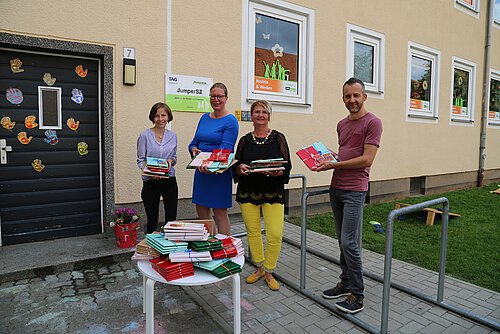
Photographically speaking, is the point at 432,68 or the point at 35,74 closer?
the point at 35,74

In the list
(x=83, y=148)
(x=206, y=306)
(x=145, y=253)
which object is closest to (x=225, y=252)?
(x=145, y=253)

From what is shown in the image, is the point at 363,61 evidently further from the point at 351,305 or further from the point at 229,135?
the point at 351,305

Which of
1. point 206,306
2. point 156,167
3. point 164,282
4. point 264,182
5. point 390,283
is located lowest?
point 206,306

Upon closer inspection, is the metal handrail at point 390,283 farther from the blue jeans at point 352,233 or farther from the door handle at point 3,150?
the door handle at point 3,150

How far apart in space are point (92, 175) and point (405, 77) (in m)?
6.60

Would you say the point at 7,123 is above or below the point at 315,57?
below

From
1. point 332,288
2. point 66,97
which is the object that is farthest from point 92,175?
point 332,288

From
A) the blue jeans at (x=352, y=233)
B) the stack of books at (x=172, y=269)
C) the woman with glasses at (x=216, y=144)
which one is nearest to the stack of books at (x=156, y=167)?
the woman with glasses at (x=216, y=144)

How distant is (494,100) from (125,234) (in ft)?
38.1

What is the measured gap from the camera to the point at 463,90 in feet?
32.2

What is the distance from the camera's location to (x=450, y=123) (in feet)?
30.4

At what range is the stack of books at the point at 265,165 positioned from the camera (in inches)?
122

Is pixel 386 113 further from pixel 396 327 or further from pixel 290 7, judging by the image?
pixel 396 327

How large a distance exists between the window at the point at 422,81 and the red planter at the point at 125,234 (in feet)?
21.3
